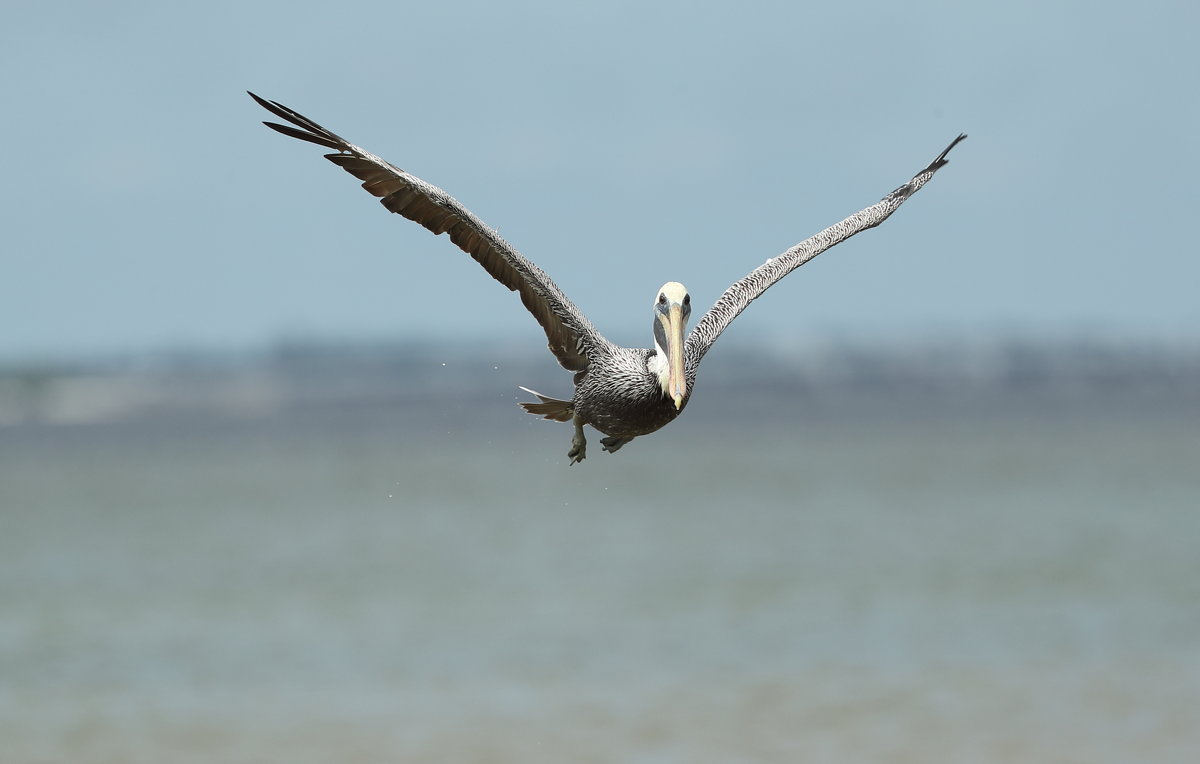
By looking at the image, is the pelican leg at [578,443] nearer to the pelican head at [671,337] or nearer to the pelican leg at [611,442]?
the pelican leg at [611,442]

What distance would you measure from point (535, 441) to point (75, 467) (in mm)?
22698

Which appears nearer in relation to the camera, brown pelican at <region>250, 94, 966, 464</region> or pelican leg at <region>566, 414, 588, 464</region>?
brown pelican at <region>250, 94, 966, 464</region>

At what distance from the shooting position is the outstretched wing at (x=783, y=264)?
11.8 m

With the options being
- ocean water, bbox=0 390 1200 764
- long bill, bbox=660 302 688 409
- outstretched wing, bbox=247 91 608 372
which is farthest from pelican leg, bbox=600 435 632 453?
ocean water, bbox=0 390 1200 764

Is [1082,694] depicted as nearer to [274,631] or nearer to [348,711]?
[348,711]

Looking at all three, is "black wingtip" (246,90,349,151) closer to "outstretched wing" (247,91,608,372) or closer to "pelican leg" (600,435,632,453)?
"outstretched wing" (247,91,608,372)

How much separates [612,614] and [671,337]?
743 inches

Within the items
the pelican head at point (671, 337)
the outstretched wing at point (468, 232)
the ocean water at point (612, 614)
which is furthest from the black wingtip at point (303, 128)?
the ocean water at point (612, 614)

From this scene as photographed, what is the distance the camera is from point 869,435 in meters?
72.4

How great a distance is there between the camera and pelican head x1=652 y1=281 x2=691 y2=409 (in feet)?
33.3

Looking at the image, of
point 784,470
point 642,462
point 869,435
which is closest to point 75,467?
point 642,462

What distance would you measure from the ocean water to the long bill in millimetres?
10752

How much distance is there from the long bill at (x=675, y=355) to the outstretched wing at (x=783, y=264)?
0.77 m

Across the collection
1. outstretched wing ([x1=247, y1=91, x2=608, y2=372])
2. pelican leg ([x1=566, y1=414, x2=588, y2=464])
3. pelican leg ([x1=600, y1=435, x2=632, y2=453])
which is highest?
outstretched wing ([x1=247, y1=91, x2=608, y2=372])
